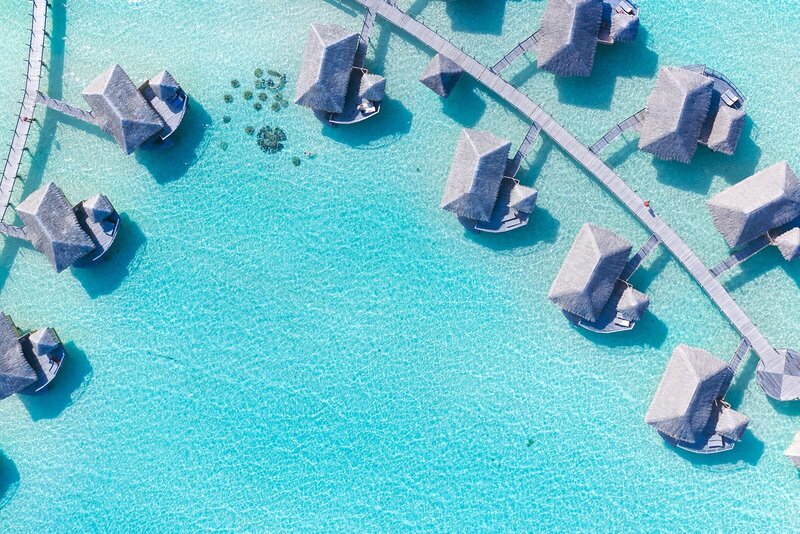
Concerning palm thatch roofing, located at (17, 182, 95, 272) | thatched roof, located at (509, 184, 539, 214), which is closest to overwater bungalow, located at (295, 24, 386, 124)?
thatched roof, located at (509, 184, 539, 214)

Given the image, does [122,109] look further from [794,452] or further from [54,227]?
[794,452]

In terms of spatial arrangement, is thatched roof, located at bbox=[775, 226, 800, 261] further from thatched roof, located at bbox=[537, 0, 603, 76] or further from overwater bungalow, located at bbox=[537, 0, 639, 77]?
thatched roof, located at bbox=[537, 0, 603, 76]

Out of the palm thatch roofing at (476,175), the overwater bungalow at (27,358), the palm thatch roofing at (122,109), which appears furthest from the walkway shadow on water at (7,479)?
the palm thatch roofing at (476,175)

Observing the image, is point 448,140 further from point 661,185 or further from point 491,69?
point 661,185

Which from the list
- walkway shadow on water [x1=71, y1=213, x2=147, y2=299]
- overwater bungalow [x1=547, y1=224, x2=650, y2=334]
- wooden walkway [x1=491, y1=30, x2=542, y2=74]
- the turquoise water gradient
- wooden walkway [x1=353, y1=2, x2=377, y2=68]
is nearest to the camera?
overwater bungalow [x1=547, y1=224, x2=650, y2=334]

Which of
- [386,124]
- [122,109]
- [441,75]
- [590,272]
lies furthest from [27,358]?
[590,272]
